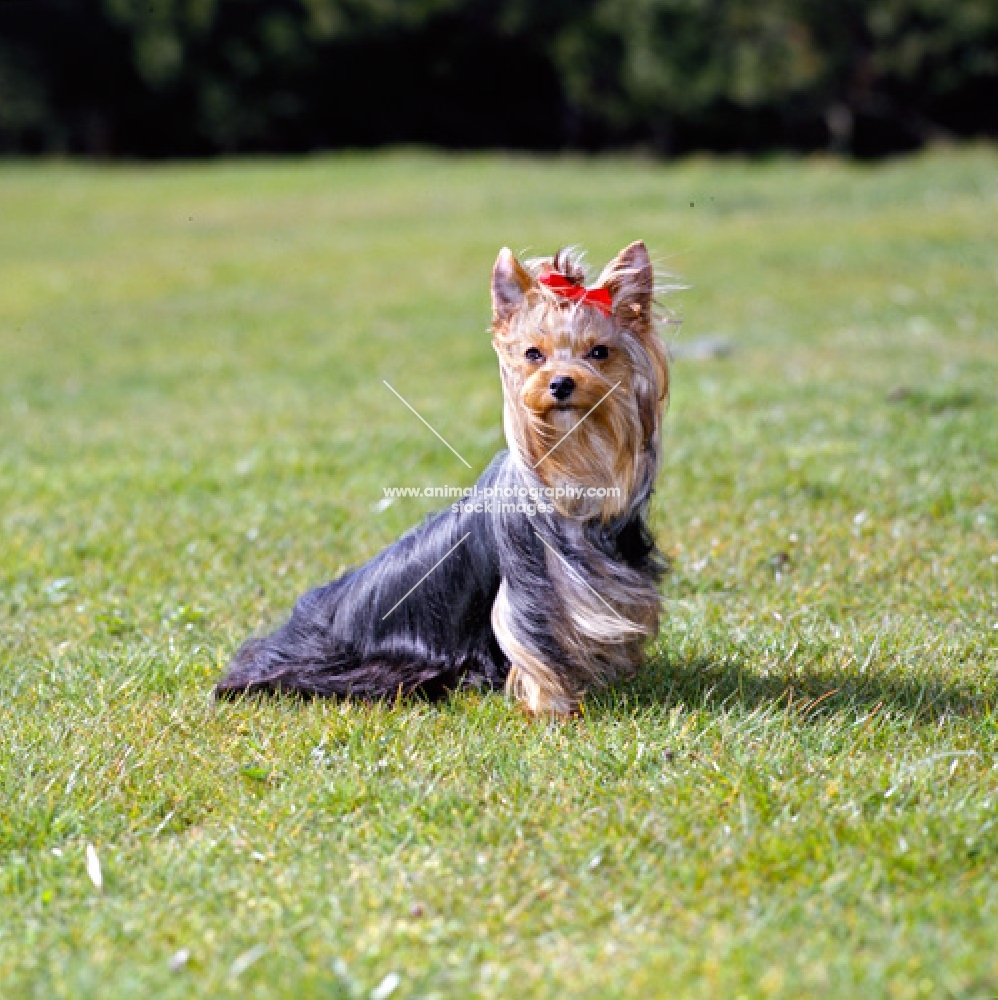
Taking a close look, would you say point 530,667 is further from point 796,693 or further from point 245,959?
point 245,959

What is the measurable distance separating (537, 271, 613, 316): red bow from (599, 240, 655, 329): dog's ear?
4 cm

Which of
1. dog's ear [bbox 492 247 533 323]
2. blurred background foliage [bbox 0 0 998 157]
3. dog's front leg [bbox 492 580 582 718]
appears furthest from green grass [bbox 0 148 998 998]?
Answer: blurred background foliage [bbox 0 0 998 157]

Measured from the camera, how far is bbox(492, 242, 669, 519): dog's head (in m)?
4.02

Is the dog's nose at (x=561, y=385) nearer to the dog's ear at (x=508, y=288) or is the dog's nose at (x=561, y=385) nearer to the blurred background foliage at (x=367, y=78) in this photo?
the dog's ear at (x=508, y=288)

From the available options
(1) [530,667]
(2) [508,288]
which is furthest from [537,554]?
(2) [508,288]

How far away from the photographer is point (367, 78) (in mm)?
41062

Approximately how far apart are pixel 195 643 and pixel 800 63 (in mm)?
29793

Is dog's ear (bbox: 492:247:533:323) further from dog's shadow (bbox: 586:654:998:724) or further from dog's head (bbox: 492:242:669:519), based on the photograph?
dog's shadow (bbox: 586:654:998:724)

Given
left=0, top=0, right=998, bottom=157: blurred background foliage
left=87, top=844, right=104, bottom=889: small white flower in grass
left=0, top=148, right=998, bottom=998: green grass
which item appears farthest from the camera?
left=0, top=0, right=998, bottom=157: blurred background foliage

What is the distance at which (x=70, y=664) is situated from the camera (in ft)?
17.3

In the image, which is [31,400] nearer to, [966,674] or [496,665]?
[496,665]

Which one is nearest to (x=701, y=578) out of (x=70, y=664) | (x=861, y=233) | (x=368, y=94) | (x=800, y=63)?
(x=70, y=664)

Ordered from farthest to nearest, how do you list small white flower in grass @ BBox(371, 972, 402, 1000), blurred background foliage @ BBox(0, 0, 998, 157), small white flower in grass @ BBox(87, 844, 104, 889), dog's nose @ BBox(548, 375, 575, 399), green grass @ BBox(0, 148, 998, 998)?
blurred background foliage @ BBox(0, 0, 998, 157) → dog's nose @ BBox(548, 375, 575, 399) → small white flower in grass @ BBox(87, 844, 104, 889) → green grass @ BBox(0, 148, 998, 998) → small white flower in grass @ BBox(371, 972, 402, 1000)

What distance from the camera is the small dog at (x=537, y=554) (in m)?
4.07
